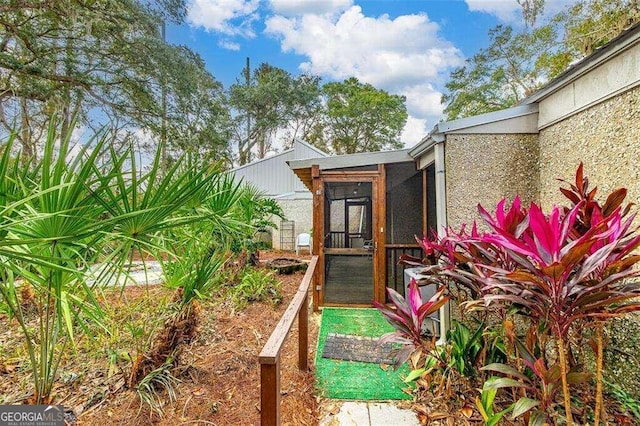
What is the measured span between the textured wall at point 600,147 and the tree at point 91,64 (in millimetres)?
9102

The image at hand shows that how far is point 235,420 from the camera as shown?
2.42 m

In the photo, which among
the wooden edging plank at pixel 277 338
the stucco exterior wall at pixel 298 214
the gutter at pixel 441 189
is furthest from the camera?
the stucco exterior wall at pixel 298 214

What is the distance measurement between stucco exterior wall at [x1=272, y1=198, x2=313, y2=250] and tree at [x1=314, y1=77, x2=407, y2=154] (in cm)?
1012

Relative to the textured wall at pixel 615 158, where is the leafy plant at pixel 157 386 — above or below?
below

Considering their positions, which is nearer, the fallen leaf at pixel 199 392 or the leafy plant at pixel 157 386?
the leafy plant at pixel 157 386

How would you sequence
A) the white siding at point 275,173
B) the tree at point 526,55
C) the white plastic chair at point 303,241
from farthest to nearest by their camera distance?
the white siding at point 275,173, the white plastic chair at point 303,241, the tree at point 526,55

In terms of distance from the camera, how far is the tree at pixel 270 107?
21.5 metres

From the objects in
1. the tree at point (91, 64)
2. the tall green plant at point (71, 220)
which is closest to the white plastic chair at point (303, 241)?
the tree at point (91, 64)

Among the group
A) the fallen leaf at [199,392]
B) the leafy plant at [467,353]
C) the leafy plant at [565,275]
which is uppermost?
the leafy plant at [565,275]

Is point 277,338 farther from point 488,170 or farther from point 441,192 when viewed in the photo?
point 488,170

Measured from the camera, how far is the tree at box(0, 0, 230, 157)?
773 cm

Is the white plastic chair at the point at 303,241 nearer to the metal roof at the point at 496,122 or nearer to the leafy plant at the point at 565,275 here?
the metal roof at the point at 496,122

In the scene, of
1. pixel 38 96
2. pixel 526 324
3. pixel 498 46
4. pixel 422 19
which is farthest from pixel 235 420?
pixel 498 46

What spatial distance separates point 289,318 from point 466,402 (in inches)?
64.2
